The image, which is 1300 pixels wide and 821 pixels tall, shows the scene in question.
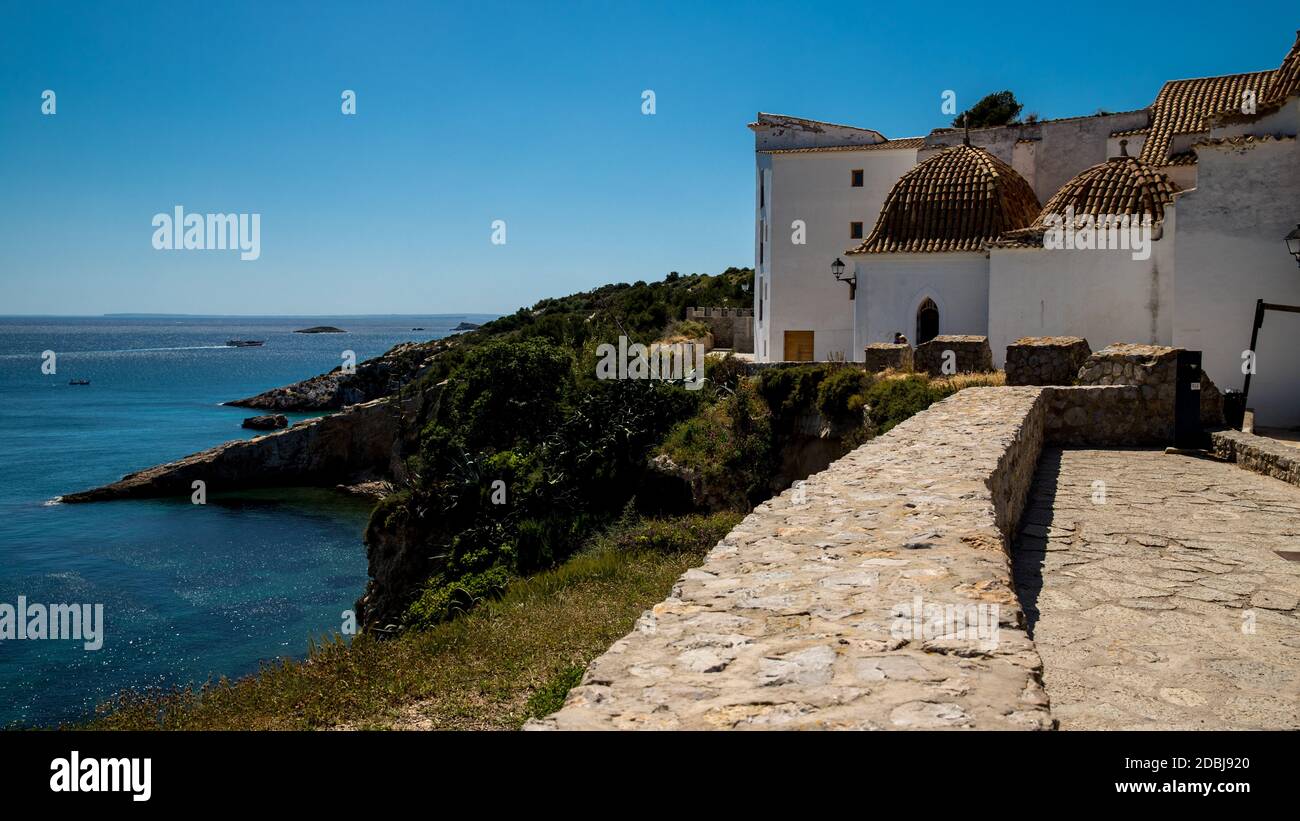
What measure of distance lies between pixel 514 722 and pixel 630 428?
14670 mm

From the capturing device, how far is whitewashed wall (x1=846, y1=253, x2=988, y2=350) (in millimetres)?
23188

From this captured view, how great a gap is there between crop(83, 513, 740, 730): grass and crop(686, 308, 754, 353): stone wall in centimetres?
2660

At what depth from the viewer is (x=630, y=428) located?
2111 centimetres

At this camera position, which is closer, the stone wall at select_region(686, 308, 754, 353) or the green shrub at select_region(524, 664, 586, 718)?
the green shrub at select_region(524, 664, 586, 718)

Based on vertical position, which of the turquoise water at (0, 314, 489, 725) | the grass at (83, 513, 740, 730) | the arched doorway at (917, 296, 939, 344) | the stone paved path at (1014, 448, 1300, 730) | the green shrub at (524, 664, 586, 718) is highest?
the arched doorway at (917, 296, 939, 344)

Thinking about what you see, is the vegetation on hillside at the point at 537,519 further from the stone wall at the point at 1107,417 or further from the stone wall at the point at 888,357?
the stone wall at the point at 1107,417

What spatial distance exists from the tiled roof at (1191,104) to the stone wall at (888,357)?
911cm

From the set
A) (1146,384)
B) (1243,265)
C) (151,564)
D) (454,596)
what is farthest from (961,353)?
(151,564)

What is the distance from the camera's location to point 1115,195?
20.5 meters

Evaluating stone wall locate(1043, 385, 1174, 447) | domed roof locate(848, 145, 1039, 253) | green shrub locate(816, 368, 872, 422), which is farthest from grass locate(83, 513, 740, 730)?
domed roof locate(848, 145, 1039, 253)

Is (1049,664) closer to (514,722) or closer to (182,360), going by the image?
(514,722)

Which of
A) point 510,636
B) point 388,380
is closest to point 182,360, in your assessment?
point 388,380

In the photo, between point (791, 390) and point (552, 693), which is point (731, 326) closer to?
point (791, 390)

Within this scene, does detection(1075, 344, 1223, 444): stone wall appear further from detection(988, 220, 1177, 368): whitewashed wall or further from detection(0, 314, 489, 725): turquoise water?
detection(0, 314, 489, 725): turquoise water
